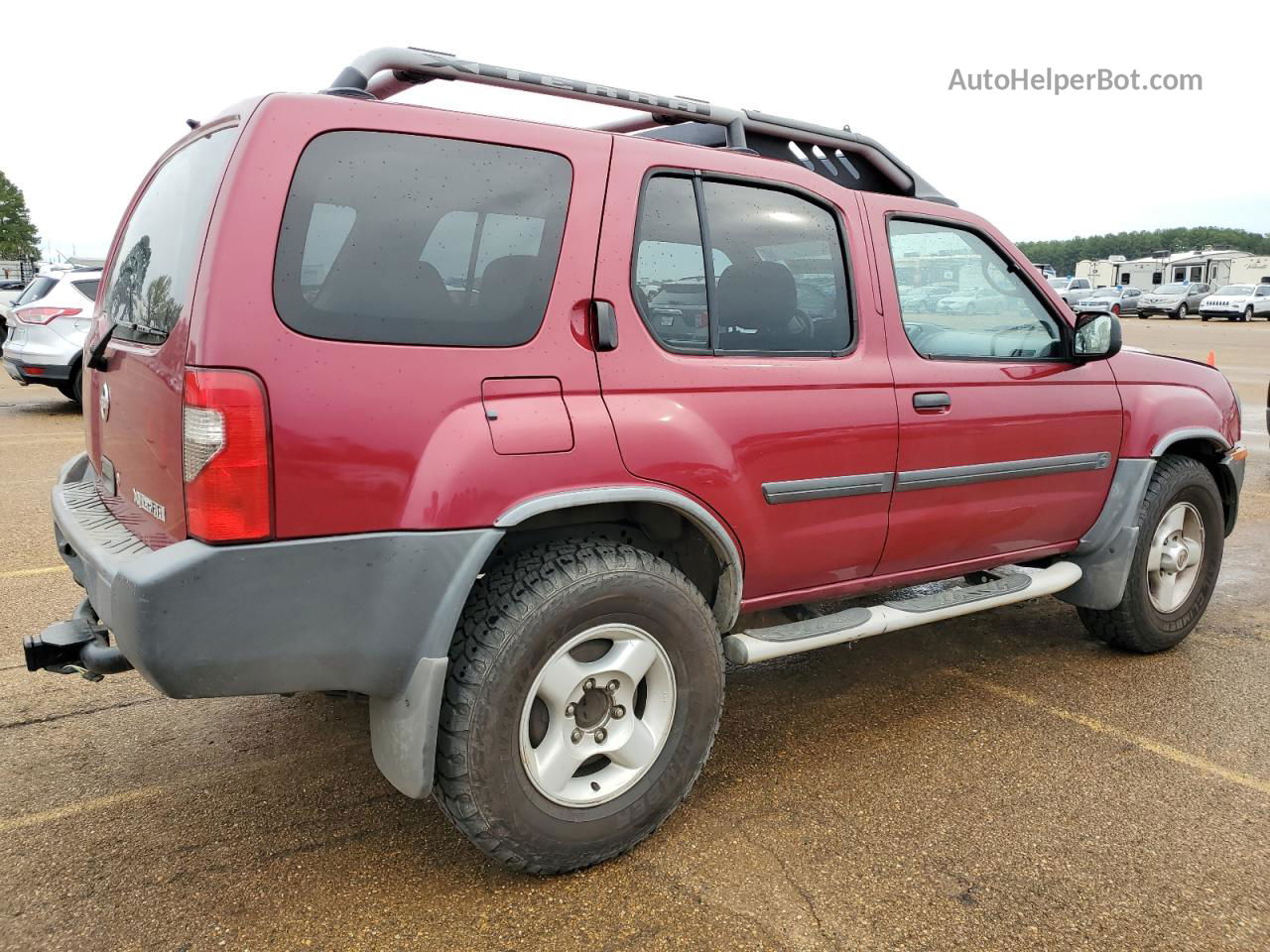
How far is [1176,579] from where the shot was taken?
14.1ft

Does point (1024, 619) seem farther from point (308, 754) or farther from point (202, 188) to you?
point (202, 188)

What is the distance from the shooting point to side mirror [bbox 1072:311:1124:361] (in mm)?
3760

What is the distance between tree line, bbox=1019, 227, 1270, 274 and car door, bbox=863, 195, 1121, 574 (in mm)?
124386

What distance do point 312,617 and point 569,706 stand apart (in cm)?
70

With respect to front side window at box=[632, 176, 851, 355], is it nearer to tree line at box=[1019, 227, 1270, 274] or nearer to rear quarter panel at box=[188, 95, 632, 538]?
rear quarter panel at box=[188, 95, 632, 538]

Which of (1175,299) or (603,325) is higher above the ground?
(1175,299)

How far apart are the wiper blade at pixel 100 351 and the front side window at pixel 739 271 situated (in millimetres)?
1493

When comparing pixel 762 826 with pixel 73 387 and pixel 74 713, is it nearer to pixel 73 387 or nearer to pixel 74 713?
pixel 74 713

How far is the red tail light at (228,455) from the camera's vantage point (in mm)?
2156

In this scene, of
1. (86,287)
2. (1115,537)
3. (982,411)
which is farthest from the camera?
(86,287)

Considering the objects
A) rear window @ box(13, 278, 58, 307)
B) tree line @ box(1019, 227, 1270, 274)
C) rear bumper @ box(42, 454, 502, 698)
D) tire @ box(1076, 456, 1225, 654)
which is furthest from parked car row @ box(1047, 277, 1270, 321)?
tree line @ box(1019, 227, 1270, 274)

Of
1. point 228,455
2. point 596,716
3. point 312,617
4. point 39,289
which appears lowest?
point 596,716

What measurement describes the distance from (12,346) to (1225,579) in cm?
1134

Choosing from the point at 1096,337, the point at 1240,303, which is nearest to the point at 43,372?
the point at 1096,337
